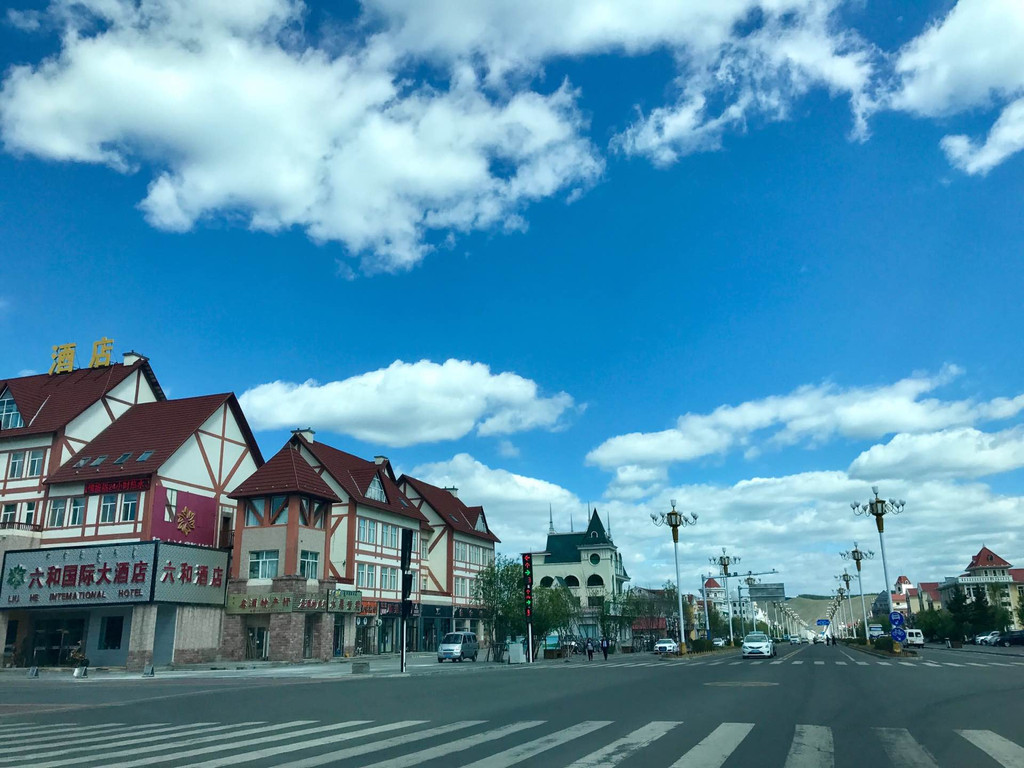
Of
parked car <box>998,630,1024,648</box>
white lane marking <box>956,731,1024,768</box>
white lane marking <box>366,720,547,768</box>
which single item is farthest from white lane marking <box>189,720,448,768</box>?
parked car <box>998,630,1024,648</box>

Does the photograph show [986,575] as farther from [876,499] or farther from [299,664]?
[299,664]

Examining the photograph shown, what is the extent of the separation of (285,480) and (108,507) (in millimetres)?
9376

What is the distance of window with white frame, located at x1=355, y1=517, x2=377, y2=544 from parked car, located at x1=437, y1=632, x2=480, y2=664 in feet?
29.2

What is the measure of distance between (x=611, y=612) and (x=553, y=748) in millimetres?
82010

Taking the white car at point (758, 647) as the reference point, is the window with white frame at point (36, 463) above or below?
above

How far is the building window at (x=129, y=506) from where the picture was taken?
42.3 m

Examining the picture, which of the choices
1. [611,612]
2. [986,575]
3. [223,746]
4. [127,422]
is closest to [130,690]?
[223,746]

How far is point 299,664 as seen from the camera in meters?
42.1

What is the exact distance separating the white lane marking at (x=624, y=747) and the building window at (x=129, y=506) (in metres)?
37.4

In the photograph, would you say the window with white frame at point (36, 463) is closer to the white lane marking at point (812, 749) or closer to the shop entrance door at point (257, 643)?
the shop entrance door at point (257, 643)

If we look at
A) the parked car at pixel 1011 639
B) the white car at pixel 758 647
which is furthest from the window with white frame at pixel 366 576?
the parked car at pixel 1011 639

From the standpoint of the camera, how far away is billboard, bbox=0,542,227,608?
39.8 m

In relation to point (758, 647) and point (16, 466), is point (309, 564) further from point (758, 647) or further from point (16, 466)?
point (758, 647)

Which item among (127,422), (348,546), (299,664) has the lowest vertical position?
(299,664)
